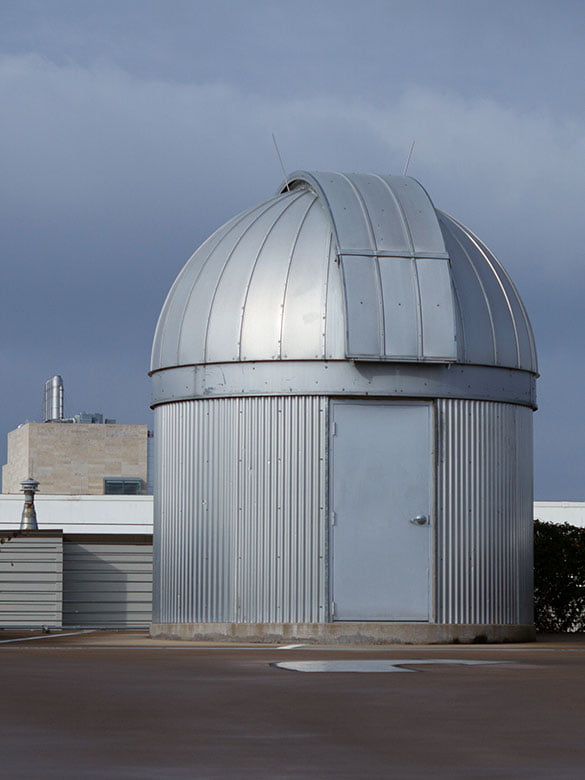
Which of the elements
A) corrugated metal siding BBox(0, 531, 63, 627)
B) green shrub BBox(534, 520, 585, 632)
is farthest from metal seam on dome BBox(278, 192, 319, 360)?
corrugated metal siding BBox(0, 531, 63, 627)

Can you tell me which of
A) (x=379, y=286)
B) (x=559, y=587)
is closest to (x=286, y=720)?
(x=379, y=286)

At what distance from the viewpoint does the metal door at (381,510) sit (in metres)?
17.4

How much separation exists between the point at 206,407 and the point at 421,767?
12.8 metres

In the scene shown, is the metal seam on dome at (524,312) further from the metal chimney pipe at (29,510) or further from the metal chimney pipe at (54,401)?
the metal chimney pipe at (54,401)

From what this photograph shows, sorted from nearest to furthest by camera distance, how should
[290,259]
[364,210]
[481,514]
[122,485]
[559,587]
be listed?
[290,259], [481,514], [364,210], [559,587], [122,485]

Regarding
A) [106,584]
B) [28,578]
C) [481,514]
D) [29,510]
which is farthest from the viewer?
[29,510]

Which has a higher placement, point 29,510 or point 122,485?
point 122,485

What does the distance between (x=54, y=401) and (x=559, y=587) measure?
6148cm

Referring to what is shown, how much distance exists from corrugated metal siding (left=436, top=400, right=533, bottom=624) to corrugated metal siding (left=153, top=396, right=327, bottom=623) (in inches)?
57.5

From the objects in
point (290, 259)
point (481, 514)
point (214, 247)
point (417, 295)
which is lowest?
point (481, 514)

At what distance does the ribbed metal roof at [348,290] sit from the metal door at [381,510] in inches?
31.3

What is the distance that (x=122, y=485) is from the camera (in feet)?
268

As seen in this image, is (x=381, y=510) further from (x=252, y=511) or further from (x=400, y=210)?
(x=400, y=210)

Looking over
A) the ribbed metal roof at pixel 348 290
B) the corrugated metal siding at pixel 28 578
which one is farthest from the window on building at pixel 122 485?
the ribbed metal roof at pixel 348 290
